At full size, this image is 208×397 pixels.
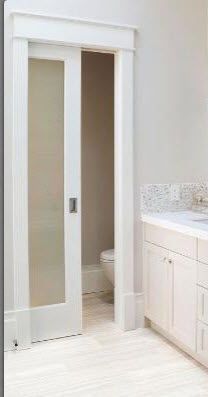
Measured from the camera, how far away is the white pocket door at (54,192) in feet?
9.18

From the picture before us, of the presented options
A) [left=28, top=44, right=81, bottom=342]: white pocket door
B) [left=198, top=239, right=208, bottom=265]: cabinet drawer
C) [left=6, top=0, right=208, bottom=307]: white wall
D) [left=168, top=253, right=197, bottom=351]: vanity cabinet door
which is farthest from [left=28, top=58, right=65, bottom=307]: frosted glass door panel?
[left=198, top=239, right=208, bottom=265]: cabinet drawer

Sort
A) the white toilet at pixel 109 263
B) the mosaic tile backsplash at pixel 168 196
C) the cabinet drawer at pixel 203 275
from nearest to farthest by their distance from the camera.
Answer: the cabinet drawer at pixel 203 275 < the mosaic tile backsplash at pixel 168 196 < the white toilet at pixel 109 263

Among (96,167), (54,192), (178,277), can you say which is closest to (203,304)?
(178,277)

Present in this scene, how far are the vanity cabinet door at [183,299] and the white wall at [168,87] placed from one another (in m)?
0.47

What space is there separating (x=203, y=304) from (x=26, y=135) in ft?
5.17

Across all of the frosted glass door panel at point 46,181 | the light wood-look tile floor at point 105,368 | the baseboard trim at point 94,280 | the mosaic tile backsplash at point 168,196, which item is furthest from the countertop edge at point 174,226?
the baseboard trim at point 94,280

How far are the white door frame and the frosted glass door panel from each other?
0.35ft

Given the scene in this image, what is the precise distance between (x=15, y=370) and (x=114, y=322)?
97 cm

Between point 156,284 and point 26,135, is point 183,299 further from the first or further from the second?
point 26,135

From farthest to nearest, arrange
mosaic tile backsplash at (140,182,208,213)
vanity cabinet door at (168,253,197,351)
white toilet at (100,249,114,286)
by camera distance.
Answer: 1. white toilet at (100,249,114,286)
2. mosaic tile backsplash at (140,182,208,213)
3. vanity cabinet door at (168,253,197,351)

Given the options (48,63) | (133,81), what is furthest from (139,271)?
(48,63)

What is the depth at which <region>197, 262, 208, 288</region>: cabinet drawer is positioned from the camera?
2.29m

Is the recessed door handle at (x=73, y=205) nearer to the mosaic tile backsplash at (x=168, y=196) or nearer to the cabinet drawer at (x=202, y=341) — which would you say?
the mosaic tile backsplash at (x=168, y=196)

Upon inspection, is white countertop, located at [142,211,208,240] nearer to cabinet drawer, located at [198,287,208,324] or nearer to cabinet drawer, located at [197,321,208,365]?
cabinet drawer, located at [198,287,208,324]
